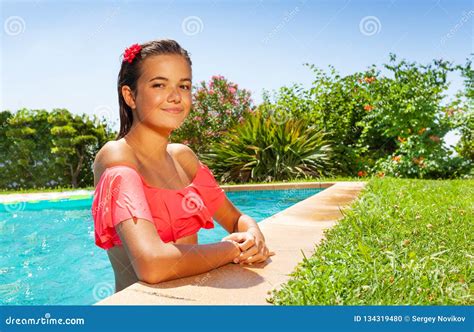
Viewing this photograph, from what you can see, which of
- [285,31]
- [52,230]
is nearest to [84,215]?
[52,230]

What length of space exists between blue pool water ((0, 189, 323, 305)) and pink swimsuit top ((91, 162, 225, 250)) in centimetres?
146

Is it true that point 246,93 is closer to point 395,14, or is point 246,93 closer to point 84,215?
point 84,215

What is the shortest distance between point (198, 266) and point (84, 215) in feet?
21.1

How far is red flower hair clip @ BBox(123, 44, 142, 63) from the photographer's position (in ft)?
7.35

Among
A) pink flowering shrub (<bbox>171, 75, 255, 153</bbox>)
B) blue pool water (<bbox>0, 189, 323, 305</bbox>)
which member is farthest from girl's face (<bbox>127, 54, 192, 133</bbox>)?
pink flowering shrub (<bbox>171, 75, 255, 153</bbox>)

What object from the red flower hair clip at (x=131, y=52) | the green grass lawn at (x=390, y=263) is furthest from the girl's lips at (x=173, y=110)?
the green grass lawn at (x=390, y=263)

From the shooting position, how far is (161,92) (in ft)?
7.23

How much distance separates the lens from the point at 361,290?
7.11 feet

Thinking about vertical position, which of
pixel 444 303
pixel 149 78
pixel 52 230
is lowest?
pixel 52 230
